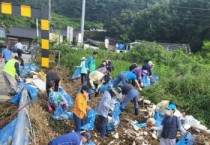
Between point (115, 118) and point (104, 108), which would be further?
point (115, 118)

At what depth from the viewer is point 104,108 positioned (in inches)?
320

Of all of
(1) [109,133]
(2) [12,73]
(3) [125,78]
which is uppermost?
(2) [12,73]

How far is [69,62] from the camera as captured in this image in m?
16.8

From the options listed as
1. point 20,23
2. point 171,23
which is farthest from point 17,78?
point 20,23

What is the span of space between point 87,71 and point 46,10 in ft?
9.25

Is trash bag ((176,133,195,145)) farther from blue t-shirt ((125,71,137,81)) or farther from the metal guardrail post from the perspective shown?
the metal guardrail post

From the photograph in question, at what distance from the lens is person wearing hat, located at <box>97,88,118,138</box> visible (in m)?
8.08

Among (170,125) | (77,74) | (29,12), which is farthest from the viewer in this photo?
(77,74)

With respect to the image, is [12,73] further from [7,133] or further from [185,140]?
[185,140]

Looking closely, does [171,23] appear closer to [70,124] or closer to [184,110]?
[184,110]

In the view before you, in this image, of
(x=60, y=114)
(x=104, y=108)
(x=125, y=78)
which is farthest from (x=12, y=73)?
(x=125, y=78)

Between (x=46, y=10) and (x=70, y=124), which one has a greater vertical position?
(x=46, y=10)

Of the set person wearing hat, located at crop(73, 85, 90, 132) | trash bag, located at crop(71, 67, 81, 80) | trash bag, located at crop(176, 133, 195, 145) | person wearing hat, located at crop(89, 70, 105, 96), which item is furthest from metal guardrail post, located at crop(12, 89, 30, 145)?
trash bag, located at crop(71, 67, 81, 80)

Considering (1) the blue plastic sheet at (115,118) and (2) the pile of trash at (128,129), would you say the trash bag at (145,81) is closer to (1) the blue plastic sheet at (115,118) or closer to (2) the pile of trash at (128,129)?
(2) the pile of trash at (128,129)
